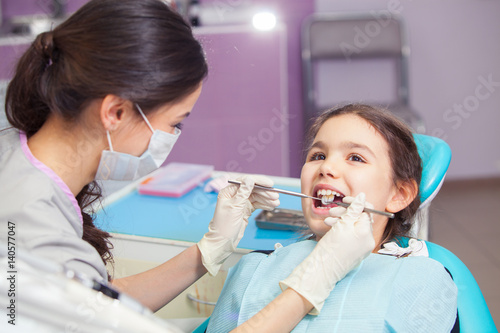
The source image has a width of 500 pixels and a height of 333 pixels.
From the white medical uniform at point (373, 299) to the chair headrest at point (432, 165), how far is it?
0.29m

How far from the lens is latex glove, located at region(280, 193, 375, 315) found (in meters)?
1.03

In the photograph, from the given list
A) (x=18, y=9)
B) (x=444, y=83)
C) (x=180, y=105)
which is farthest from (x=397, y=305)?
(x=18, y=9)

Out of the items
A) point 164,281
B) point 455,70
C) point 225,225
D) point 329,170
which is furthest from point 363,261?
point 455,70

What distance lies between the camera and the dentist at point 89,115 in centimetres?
94

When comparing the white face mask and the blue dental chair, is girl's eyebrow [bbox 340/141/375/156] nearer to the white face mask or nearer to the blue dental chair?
the blue dental chair

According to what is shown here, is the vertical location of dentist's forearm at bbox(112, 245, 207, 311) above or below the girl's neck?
below

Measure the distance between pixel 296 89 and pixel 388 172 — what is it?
7.56 ft

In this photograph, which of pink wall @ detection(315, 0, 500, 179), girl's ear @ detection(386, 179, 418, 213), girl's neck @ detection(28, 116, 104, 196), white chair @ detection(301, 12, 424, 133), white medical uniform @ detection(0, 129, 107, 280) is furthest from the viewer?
pink wall @ detection(315, 0, 500, 179)

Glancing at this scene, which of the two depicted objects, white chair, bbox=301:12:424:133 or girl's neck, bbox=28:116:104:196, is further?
white chair, bbox=301:12:424:133

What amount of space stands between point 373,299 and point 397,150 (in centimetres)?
45

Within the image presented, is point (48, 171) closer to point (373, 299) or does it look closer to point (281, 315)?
point (281, 315)

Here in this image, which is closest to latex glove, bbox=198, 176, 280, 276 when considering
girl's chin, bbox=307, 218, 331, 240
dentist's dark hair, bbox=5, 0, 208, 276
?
girl's chin, bbox=307, 218, 331, 240

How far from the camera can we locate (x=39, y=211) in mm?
921

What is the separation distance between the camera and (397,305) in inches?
41.4
